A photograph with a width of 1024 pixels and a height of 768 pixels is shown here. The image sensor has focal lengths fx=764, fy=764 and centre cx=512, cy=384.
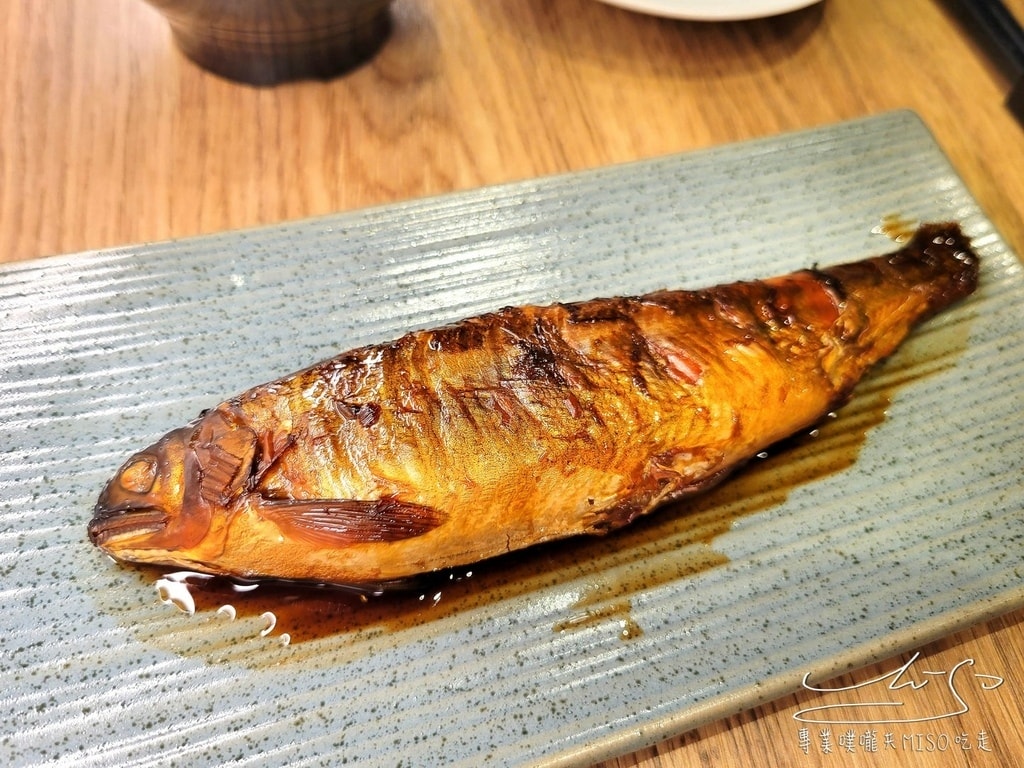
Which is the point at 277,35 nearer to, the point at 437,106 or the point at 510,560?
the point at 437,106

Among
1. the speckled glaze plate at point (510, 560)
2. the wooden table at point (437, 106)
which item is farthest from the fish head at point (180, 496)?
the wooden table at point (437, 106)

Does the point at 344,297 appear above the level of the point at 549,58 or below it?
below

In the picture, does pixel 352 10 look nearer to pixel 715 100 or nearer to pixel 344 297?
pixel 344 297

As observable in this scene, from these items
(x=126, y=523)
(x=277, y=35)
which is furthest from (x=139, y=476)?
(x=277, y=35)

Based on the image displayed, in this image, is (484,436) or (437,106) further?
(437,106)

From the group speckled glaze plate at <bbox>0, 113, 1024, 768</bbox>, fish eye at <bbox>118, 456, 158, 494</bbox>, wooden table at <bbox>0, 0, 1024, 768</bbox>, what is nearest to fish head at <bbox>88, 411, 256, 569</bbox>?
fish eye at <bbox>118, 456, 158, 494</bbox>

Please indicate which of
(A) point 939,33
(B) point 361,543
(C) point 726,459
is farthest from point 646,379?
(A) point 939,33
